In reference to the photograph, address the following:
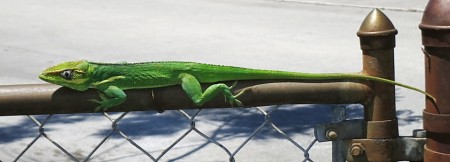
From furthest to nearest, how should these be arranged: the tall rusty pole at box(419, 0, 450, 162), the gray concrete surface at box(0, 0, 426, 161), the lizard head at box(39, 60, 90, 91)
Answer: the gray concrete surface at box(0, 0, 426, 161) → the lizard head at box(39, 60, 90, 91) → the tall rusty pole at box(419, 0, 450, 162)

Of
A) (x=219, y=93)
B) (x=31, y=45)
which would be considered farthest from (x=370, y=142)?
(x=31, y=45)

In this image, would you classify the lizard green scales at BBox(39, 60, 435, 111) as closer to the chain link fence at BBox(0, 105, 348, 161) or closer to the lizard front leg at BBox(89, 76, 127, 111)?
the lizard front leg at BBox(89, 76, 127, 111)

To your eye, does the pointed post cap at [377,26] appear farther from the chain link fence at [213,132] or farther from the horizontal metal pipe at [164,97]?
the chain link fence at [213,132]

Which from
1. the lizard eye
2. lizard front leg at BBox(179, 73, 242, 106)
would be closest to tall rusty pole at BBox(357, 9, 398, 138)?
lizard front leg at BBox(179, 73, 242, 106)

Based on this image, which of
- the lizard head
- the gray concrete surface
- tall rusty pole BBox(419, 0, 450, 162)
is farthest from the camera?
the gray concrete surface

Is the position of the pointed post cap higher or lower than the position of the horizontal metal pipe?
higher

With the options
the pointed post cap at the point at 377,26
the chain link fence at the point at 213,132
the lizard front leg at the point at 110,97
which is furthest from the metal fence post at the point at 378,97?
the chain link fence at the point at 213,132

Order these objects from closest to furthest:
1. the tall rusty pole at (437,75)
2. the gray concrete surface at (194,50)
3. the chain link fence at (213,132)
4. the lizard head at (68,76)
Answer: the tall rusty pole at (437,75)
the lizard head at (68,76)
the chain link fence at (213,132)
the gray concrete surface at (194,50)
